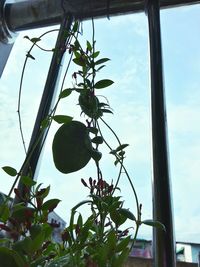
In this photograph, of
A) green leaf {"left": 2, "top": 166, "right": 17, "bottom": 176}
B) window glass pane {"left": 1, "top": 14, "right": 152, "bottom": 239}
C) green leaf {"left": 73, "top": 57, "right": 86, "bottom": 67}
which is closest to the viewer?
green leaf {"left": 2, "top": 166, "right": 17, "bottom": 176}

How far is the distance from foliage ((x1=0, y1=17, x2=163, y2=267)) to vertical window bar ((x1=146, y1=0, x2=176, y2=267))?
5.5 inches

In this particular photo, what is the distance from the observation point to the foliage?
0.30m

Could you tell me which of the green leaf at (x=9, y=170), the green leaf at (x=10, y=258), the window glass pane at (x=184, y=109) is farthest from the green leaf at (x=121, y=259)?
the window glass pane at (x=184, y=109)

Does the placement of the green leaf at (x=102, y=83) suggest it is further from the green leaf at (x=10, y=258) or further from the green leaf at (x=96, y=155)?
the green leaf at (x=10, y=258)

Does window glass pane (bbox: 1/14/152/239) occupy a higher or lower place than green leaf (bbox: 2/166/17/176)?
higher

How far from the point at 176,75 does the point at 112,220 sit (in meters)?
0.81

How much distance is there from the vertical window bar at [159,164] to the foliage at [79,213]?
5.5 inches

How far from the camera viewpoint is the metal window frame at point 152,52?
0.54 meters

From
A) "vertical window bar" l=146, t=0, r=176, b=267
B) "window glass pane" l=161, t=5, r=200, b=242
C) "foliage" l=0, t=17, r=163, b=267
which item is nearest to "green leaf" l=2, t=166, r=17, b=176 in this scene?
"foliage" l=0, t=17, r=163, b=267

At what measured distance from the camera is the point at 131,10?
3.59ft

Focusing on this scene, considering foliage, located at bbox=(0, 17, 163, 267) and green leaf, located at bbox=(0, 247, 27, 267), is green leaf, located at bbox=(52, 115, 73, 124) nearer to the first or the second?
foliage, located at bbox=(0, 17, 163, 267)

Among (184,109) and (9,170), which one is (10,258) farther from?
(184,109)

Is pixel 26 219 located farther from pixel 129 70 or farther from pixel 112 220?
pixel 129 70

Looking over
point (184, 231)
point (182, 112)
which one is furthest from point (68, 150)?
point (182, 112)
